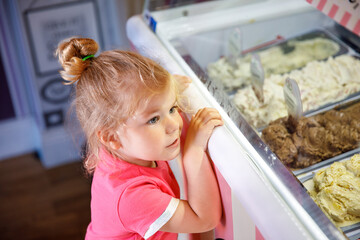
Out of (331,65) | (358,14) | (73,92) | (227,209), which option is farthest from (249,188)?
(331,65)

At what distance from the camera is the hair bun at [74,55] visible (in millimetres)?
1134

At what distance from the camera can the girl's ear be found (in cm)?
115

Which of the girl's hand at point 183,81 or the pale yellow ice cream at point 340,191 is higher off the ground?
the girl's hand at point 183,81

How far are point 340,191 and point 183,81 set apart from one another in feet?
1.73

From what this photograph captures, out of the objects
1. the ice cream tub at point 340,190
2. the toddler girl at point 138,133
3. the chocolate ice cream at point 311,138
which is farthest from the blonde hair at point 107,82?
the ice cream tub at point 340,190

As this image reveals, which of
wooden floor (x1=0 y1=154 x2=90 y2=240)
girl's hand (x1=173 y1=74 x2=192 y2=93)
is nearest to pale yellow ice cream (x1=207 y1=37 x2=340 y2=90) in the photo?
girl's hand (x1=173 y1=74 x2=192 y2=93)

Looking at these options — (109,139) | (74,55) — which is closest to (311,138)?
(109,139)

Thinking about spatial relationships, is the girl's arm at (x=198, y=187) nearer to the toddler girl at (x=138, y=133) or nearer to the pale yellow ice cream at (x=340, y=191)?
the toddler girl at (x=138, y=133)

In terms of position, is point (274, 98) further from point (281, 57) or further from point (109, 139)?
point (109, 139)

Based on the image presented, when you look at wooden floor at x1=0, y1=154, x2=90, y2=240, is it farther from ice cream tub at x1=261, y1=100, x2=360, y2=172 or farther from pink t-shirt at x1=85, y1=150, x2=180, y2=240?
ice cream tub at x1=261, y1=100, x2=360, y2=172

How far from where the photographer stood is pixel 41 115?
292 cm

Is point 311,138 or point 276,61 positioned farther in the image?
point 276,61

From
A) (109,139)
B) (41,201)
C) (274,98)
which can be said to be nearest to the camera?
(109,139)

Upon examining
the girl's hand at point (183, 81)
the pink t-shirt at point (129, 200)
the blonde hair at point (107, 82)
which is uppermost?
the blonde hair at point (107, 82)
